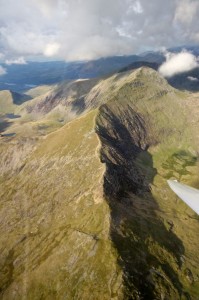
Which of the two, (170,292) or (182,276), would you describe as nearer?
(170,292)

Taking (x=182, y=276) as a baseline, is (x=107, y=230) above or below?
above

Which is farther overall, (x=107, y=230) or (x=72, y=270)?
(x=107, y=230)

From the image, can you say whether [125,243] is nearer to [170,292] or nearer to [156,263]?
[156,263]

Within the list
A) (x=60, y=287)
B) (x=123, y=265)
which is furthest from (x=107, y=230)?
(x=60, y=287)

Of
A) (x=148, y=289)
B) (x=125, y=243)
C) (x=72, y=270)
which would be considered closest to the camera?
(x=148, y=289)

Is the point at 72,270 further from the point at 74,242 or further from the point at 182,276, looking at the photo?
the point at 182,276

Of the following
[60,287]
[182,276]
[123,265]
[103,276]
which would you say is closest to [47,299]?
[60,287]

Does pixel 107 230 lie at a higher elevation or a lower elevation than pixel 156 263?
higher

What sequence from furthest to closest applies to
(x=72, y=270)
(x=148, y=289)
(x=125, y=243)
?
(x=125, y=243) < (x=72, y=270) < (x=148, y=289)
